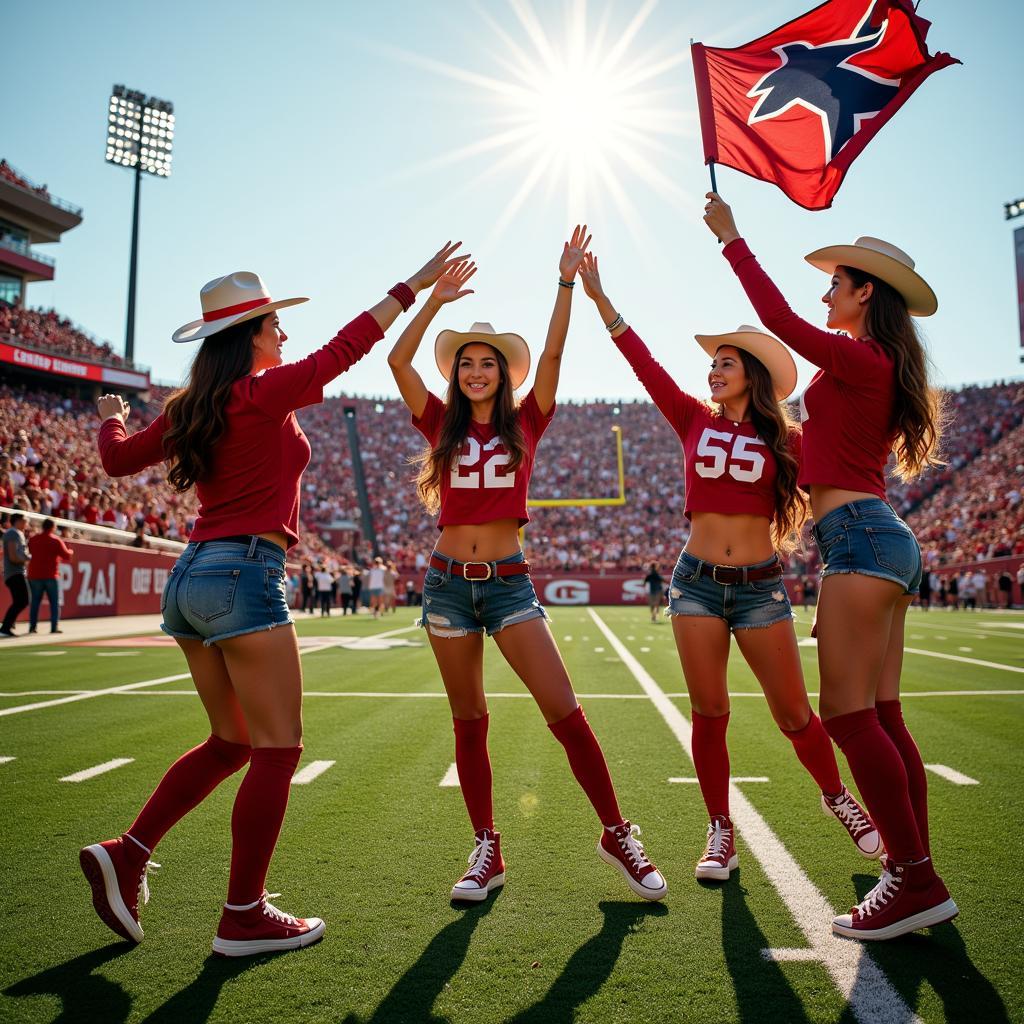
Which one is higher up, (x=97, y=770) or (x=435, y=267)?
(x=435, y=267)

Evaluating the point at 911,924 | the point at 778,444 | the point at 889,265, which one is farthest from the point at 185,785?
the point at 889,265

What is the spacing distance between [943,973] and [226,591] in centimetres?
254

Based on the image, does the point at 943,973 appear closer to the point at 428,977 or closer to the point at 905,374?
the point at 428,977

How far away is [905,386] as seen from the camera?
126 inches

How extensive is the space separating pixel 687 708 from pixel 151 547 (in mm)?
19687

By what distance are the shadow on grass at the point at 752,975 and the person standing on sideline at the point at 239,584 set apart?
1.37 metres

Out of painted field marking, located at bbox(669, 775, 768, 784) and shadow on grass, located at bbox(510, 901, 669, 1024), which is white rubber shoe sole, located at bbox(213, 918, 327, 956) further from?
painted field marking, located at bbox(669, 775, 768, 784)

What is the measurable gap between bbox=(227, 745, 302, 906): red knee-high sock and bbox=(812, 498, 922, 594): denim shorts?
2077mm

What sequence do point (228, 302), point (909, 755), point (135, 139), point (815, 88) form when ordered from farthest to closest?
1. point (135, 139)
2. point (815, 88)
3. point (909, 755)
4. point (228, 302)

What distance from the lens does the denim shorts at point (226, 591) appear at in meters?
2.83

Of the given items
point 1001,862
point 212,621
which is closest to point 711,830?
point 1001,862

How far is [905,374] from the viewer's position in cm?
319

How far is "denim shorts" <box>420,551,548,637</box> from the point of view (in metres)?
3.50

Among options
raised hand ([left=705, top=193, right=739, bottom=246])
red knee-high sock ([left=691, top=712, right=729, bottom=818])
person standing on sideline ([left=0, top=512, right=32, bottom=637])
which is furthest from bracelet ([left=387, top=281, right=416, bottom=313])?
person standing on sideline ([left=0, top=512, right=32, bottom=637])
